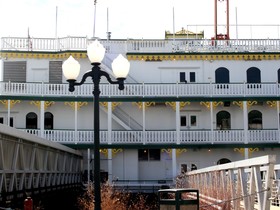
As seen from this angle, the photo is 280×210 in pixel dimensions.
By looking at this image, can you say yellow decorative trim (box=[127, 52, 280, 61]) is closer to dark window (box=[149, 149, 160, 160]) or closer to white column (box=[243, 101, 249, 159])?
white column (box=[243, 101, 249, 159])

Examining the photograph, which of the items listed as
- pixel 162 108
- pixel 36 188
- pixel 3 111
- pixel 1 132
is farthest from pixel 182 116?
pixel 1 132

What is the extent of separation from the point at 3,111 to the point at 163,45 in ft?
37.0

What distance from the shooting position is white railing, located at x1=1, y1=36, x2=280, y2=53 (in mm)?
35000

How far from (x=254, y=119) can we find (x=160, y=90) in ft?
22.8

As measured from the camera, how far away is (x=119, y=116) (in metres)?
35.1

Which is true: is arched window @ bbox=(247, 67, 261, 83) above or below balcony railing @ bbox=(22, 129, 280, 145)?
above

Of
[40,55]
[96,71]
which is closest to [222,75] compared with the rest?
[40,55]

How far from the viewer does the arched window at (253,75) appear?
35.8 meters

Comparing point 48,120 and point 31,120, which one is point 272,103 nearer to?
point 48,120

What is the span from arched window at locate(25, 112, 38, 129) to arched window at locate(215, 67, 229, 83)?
483 inches

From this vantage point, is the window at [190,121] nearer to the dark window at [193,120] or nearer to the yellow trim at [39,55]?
the dark window at [193,120]

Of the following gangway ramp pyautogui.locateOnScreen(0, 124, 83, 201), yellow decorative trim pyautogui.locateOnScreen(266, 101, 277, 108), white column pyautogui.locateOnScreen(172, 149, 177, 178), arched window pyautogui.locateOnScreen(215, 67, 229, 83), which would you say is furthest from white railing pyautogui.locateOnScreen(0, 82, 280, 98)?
gangway ramp pyautogui.locateOnScreen(0, 124, 83, 201)

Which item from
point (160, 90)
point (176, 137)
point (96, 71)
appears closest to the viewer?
point (96, 71)

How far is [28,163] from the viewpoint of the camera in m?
19.5
